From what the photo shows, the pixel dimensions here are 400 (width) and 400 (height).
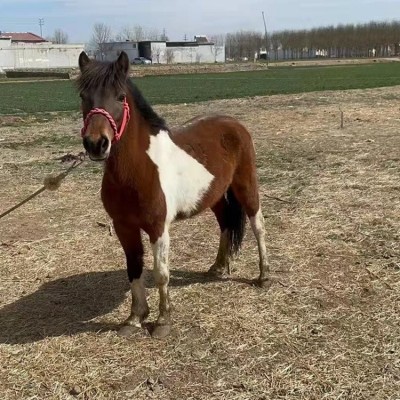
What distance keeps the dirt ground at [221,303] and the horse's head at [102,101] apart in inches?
56.9

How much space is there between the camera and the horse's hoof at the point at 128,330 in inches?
150

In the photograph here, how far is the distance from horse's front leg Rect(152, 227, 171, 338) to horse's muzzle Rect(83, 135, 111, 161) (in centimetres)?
86

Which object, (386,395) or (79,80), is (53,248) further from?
(386,395)

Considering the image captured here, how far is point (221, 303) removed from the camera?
4.25 metres

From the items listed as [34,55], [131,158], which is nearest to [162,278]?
[131,158]

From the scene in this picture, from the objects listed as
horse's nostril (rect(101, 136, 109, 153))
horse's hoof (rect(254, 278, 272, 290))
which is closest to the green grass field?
horse's hoof (rect(254, 278, 272, 290))

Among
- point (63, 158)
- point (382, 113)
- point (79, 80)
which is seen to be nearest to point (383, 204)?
point (79, 80)

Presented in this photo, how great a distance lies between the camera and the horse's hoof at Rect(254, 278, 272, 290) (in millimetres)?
4512

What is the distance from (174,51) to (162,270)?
10802cm

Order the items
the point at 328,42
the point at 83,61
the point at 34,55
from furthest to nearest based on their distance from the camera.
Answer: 1. the point at 328,42
2. the point at 34,55
3. the point at 83,61

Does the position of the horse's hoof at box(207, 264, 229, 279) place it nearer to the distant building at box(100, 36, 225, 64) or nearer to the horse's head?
the horse's head

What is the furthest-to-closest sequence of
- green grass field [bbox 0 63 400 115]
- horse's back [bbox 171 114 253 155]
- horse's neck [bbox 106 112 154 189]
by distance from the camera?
green grass field [bbox 0 63 400 115], horse's back [bbox 171 114 253 155], horse's neck [bbox 106 112 154 189]

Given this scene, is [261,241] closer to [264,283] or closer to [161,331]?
[264,283]

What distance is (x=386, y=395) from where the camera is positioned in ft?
9.88
